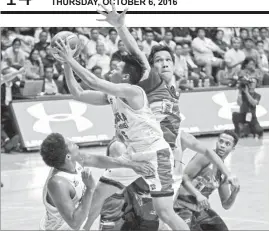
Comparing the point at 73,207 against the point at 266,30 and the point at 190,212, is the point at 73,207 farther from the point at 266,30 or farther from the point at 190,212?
the point at 266,30

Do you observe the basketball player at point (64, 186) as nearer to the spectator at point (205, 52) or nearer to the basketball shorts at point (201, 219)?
the basketball shorts at point (201, 219)

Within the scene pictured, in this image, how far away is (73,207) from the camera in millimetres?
5641

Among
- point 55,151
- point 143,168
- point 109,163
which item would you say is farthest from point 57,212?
point 143,168

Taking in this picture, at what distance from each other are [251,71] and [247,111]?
1.03m

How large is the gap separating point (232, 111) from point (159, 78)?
6.99m

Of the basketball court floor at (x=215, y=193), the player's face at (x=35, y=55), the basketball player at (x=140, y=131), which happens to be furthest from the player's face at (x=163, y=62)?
the player's face at (x=35, y=55)

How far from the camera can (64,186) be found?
5.72m

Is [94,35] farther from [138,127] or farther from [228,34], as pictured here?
[138,127]

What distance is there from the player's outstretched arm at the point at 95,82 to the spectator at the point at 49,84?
6451 mm

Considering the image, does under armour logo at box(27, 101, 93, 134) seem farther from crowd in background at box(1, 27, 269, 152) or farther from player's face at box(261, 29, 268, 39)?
player's face at box(261, 29, 268, 39)

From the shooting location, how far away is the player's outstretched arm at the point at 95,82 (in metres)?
6.17

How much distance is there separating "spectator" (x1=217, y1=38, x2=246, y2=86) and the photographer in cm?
53

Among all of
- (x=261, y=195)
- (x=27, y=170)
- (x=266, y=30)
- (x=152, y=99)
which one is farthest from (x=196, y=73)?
(x=152, y=99)

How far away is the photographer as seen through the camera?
13.8 metres
